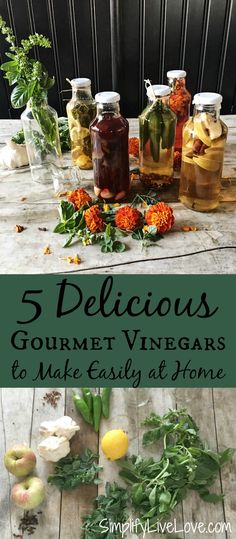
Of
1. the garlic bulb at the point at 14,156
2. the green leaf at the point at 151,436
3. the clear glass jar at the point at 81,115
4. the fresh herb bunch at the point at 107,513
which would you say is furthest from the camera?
the garlic bulb at the point at 14,156

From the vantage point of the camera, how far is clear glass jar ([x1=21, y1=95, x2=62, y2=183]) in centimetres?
100

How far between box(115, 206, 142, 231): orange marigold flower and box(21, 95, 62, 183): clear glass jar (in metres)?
0.26

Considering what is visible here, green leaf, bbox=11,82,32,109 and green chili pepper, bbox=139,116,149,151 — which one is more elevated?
green leaf, bbox=11,82,32,109

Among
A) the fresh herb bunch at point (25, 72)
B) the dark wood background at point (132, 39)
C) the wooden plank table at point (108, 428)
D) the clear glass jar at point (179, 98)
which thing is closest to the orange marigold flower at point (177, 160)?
the clear glass jar at point (179, 98)

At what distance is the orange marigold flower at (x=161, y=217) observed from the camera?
91 cm

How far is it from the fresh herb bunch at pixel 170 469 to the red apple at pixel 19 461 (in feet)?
0.51

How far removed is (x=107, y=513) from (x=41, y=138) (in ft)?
2.56

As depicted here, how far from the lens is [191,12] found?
2.01 metres

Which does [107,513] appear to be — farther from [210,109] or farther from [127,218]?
[210,109]

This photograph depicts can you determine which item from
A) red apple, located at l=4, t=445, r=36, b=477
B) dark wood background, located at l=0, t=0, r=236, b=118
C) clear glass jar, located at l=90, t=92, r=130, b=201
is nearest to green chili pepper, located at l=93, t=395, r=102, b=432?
red apple, located at l=4, t=445, r=36, b=477

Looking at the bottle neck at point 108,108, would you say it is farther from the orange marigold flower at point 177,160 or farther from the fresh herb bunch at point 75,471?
the fresh herb bunch at point 75,471

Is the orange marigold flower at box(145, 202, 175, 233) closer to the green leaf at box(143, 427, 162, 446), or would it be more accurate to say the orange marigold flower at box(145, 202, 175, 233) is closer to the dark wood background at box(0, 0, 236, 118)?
the green leaf at box(143, 427, 162, 446)

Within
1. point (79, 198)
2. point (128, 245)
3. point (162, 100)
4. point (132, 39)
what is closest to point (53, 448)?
point (128, 245)

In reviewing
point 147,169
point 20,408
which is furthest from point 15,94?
point 20,408
